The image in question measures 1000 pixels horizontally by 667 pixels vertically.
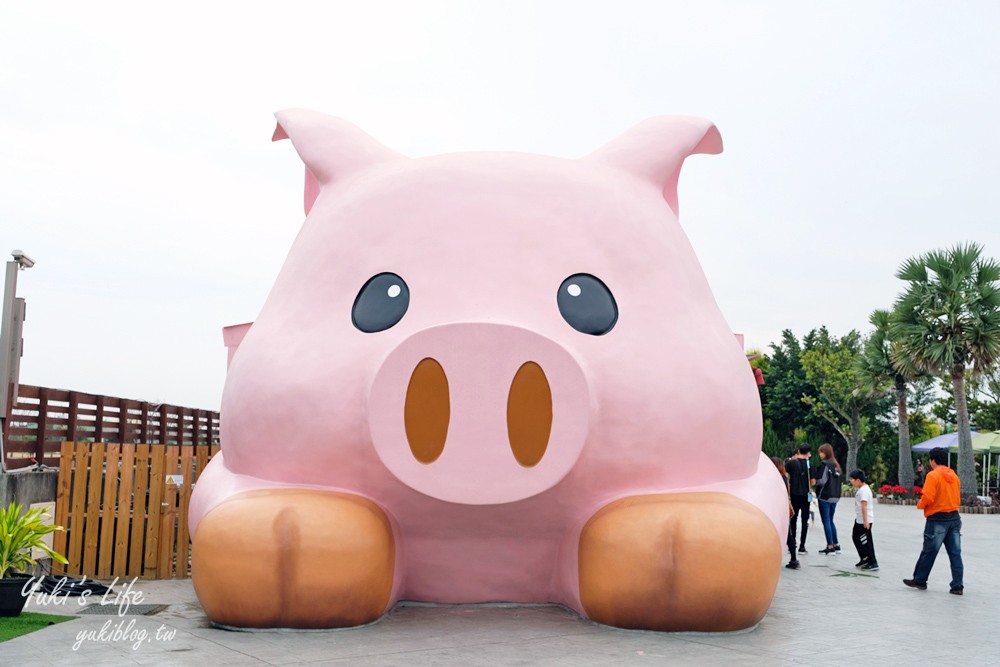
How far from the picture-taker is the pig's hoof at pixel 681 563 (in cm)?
548

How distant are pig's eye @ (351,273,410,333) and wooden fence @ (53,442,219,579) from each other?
3154 millimetres

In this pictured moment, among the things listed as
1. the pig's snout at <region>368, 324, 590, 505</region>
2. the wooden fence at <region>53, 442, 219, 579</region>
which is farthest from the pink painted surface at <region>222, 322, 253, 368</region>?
the pig's snout at <region>368, 324, 590, 505</region>

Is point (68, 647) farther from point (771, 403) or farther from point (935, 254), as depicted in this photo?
point (771, 403)

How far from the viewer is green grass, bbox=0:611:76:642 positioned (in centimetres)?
564

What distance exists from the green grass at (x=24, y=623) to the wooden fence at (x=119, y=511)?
72.7 inches

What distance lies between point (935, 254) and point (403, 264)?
1990cm

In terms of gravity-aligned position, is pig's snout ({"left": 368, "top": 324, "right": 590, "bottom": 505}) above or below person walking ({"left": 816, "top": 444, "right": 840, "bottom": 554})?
above

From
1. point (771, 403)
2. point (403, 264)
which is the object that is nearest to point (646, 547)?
point (403, 264)

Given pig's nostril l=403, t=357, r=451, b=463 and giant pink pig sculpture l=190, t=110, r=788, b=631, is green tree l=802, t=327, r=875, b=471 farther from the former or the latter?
pig's nostril l=403, t=357, r=451, b=463

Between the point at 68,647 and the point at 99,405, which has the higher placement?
the point at 99,405

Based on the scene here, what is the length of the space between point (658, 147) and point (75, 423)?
9631mm

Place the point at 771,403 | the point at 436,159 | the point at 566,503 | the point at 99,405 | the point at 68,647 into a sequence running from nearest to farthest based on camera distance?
1. the point at 68,647
2. the point at 566,503
3. the point at 436,159
4. the point at 99,405
5. the point at 771,403

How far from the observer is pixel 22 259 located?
9234 millimetres

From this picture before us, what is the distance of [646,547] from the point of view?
18.1ft
